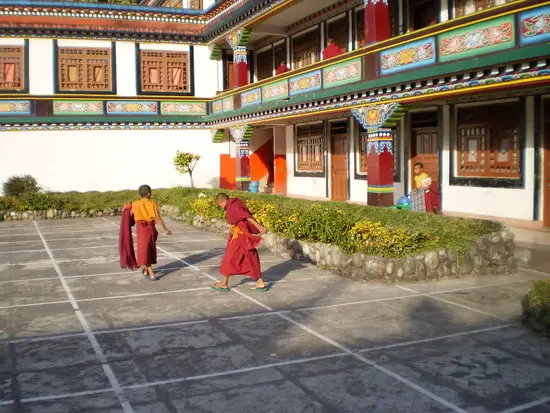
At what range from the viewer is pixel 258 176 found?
2283 centimetres

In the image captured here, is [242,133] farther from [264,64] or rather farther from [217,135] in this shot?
[264,64]

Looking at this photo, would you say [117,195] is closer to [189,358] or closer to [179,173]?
[179,173]

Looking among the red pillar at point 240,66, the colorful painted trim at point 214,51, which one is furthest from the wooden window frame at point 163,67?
the red pillar at point 240,66

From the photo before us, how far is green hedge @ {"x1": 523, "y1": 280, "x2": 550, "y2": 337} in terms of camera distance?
572 centimetres

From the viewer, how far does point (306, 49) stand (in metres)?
18.7

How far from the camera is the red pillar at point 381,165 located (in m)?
12.4

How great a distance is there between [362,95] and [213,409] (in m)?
9.65

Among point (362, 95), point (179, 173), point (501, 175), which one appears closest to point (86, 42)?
point (179, 173)

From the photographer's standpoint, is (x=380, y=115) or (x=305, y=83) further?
(x=305, y=83)

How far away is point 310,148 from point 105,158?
24.6 ft

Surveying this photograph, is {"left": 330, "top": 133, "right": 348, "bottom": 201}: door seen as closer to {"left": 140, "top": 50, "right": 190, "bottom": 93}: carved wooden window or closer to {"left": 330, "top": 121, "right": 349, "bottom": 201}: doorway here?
{"left": 330, "top": 121, "right": 349, "bottom": 201}: doorway

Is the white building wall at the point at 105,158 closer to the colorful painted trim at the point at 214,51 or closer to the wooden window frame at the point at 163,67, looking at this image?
the wooden window frame at the point at 163,67

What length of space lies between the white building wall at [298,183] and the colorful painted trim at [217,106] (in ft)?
8.21

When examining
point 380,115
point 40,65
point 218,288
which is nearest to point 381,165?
point 380,115
